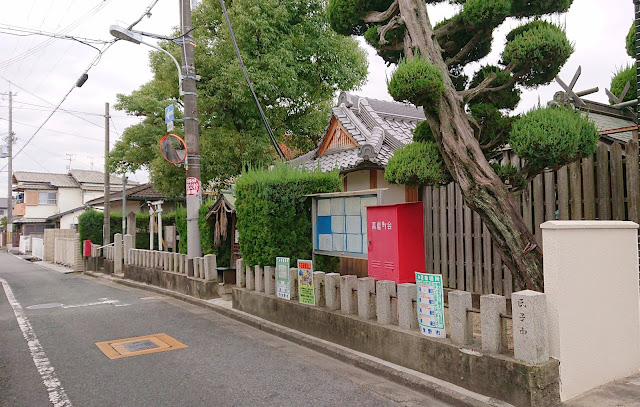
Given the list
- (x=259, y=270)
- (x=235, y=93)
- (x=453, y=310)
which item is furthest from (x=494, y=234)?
(x=235, y=93)

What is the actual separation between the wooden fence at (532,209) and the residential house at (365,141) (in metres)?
1.44

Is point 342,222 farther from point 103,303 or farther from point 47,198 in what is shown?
point 47,198

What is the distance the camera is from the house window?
4425 cm

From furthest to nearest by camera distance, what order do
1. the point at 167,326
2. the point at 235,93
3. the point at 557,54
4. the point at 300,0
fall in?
the point at 300,0 < the point at 235,93 < the point at 167,326 < the point at 557,54

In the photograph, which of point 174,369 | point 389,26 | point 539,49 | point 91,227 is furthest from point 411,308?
point 91,227

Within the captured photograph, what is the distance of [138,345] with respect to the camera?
722cm

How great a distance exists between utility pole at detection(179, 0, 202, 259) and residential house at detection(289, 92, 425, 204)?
2.75 m

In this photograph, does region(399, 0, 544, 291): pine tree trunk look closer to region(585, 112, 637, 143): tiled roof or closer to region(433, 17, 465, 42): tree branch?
region(433, 17, 465, 42): tree branch

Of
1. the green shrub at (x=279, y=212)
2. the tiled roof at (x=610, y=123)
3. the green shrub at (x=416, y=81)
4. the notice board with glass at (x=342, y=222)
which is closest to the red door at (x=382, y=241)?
the notice board with glass at (x=342, y=222)

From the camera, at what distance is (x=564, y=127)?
16.0 ft

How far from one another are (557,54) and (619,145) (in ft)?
7.20

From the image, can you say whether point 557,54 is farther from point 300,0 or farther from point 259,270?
point 300,0

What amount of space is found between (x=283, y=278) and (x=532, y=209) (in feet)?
14.7

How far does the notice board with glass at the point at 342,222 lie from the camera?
745 centimetres
